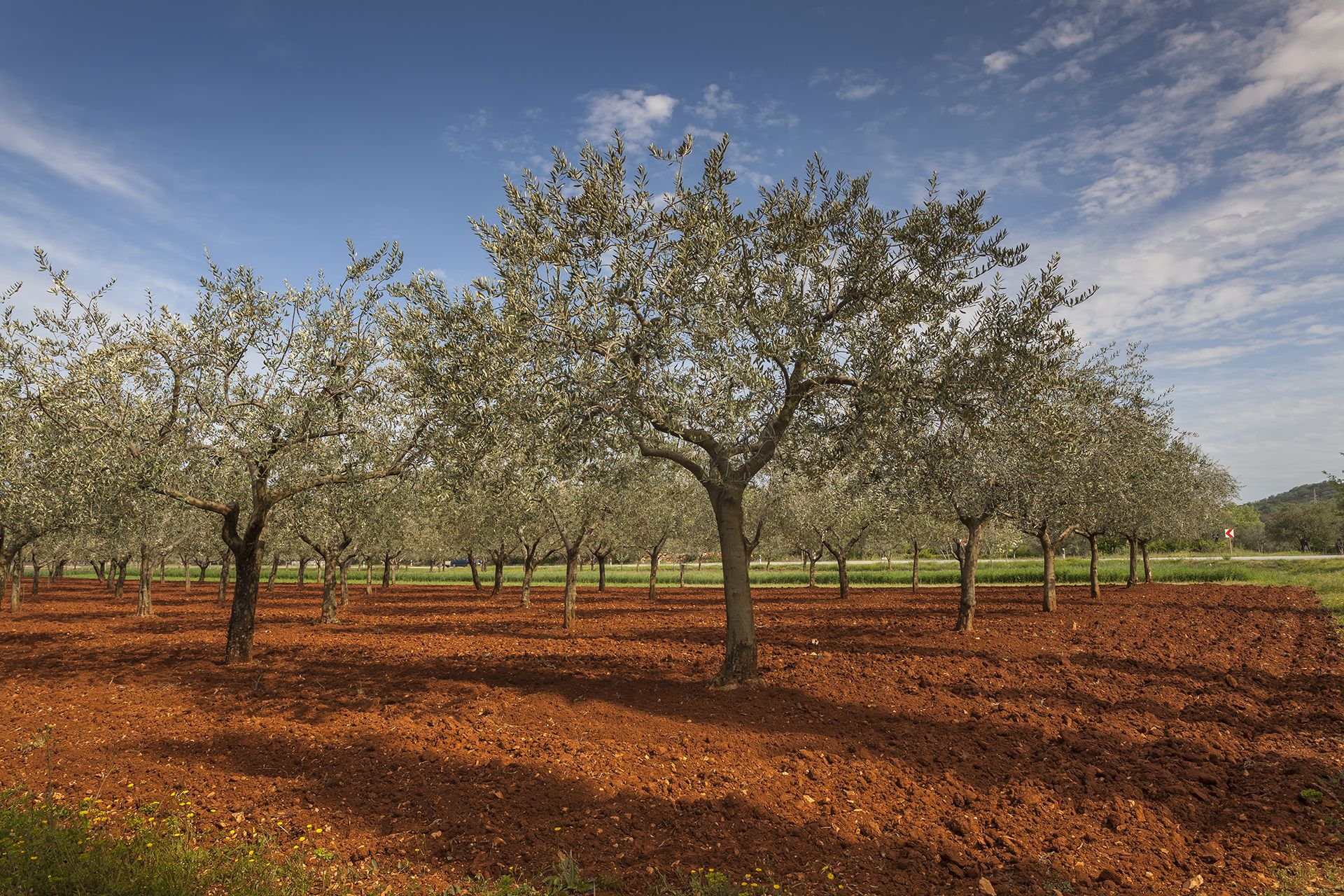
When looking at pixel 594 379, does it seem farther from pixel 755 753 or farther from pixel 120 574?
pixel 120 574

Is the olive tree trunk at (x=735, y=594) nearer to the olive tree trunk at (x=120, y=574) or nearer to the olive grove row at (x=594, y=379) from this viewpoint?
the olive grove row at (x=594, y=379)

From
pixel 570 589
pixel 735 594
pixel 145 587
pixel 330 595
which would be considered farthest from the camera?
pixel 145 587

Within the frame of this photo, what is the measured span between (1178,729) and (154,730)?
748 inches

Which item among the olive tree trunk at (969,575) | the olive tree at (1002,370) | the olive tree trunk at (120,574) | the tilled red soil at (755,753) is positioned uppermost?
the olive tree at (1002,370)

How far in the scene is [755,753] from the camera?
437 inches

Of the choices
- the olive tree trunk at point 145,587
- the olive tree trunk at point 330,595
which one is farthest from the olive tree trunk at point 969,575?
the olive tree trunk at point 145,587

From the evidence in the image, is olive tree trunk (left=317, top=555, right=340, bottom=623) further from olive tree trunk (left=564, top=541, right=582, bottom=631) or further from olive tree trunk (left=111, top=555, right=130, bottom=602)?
olive tree trunk (left=111, top=555, right=130, bottom=602)

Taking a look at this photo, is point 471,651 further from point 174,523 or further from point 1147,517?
point 1147,517

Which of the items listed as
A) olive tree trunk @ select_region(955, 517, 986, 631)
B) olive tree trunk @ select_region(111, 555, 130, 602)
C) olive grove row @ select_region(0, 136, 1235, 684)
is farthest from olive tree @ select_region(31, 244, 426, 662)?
olive tree trunk @ select_region(111, 555, 130, 602)

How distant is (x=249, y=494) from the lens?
26.1 m

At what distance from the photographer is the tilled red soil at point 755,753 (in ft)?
27.1

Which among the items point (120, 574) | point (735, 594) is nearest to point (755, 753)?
point (735, 594)

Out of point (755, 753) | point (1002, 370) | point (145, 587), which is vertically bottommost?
point (145, 587)

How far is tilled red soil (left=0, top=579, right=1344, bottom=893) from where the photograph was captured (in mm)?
8258
